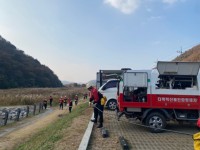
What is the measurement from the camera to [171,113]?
1263cm

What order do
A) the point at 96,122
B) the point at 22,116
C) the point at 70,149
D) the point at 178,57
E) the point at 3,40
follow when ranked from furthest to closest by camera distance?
the point at 3,40, the point at 178,57, the point at 22,116, the point at 96,122, the point at 70,149

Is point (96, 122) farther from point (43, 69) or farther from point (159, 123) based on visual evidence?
point (43, 69)

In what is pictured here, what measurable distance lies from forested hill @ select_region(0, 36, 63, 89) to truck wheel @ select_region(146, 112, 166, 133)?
94889 mm

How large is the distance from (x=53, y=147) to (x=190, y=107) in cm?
548

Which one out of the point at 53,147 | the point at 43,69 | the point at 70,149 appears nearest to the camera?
the point at 70,149

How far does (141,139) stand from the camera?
435 inches

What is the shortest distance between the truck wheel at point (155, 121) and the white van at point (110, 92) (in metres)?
8.31

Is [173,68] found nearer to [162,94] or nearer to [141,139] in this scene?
[162,94]

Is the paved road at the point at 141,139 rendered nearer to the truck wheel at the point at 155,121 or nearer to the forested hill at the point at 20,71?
the truck wheel at the point at 155,121

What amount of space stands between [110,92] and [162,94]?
8758mm

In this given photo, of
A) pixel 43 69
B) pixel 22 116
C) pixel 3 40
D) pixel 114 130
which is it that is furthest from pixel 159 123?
pixel 3 40

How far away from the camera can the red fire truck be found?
40.3ft

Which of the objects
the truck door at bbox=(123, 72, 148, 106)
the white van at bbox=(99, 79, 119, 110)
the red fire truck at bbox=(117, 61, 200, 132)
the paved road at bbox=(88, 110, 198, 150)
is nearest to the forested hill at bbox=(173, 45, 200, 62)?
the white van at bbox=(99, 79, 119, 110)

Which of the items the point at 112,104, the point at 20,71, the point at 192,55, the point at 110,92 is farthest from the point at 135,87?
the point at 20,71
